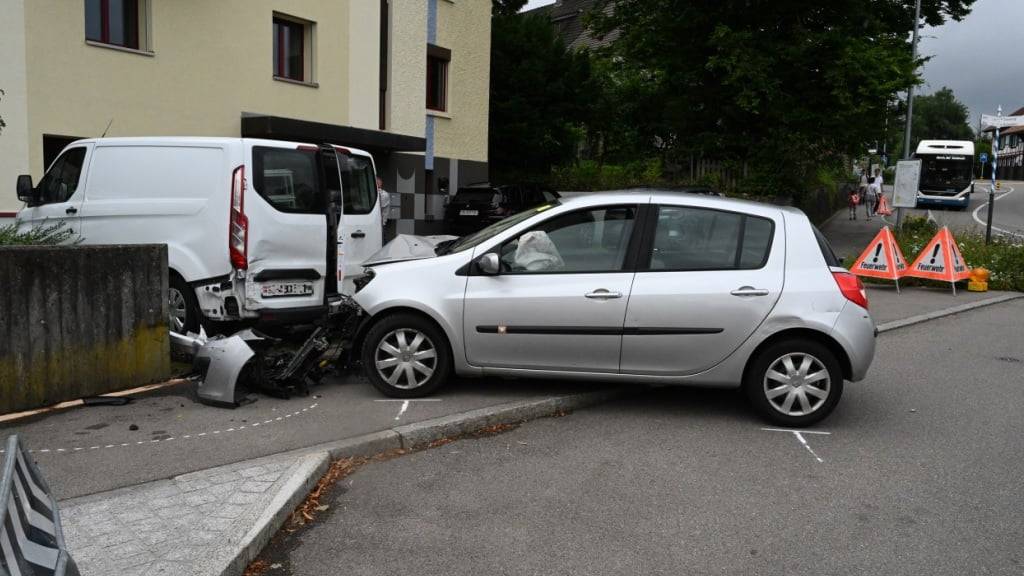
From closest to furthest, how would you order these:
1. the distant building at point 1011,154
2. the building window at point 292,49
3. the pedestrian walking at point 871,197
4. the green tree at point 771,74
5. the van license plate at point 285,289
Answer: the van license plate at point 285,289 → the building window at point 292,49 → the green tree at point 771,74 → the pedestrian walking at point 871,197 → the distant building at point 1011,154

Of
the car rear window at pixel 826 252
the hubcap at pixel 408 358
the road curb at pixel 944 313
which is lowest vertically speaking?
the road curb at pixel 944 313

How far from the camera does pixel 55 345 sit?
6000mm

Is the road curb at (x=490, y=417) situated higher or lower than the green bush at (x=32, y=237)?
lower

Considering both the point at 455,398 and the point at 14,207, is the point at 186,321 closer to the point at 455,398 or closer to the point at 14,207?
the point at 455,398

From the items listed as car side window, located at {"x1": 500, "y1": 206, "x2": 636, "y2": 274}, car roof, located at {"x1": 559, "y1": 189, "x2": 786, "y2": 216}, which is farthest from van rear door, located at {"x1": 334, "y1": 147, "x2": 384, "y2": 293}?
car roof, located at {"x1": 559, "y1": 189, "x2": 786, "y2": 216}

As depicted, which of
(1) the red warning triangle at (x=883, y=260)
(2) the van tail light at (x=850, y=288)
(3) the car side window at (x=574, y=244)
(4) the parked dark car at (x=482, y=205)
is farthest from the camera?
(4) the parked dark car at (x=482, y=205)

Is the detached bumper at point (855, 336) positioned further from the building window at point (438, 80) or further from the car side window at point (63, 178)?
the building window at point (438, 80)

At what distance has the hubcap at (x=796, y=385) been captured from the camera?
19.8 feet

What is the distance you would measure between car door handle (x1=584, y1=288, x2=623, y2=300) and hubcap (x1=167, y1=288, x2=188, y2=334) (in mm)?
3945

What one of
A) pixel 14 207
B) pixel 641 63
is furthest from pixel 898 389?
pixel 641 63

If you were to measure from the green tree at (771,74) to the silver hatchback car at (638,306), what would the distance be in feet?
42.0

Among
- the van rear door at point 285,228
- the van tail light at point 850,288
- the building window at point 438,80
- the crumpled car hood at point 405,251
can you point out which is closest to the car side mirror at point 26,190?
the van rear door at point 285,228

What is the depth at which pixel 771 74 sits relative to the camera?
18.4 metres

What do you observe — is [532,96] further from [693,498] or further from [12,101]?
[693,498]
